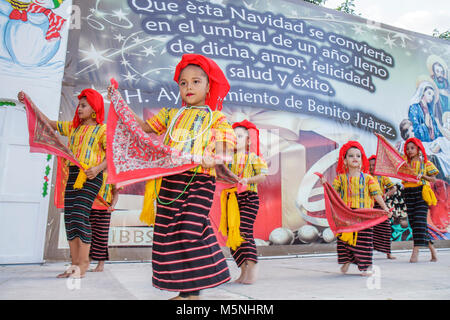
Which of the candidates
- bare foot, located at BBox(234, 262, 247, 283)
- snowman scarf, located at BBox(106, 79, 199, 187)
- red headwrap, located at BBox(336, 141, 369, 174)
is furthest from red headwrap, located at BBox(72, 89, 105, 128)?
red headwrap, located at BBox(336, 141, 369, 174)

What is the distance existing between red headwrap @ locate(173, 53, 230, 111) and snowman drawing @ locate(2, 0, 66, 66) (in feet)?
10.5

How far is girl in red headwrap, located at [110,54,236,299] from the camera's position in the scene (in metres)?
1.79

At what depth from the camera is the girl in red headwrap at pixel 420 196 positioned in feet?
15.5

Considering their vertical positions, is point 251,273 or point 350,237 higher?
point 350,237

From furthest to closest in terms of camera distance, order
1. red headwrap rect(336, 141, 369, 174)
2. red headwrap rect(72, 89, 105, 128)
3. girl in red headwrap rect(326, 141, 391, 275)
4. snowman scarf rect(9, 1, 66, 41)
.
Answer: snowman scarf rect(9, 1, 66, 41) → red headwrap rect(336, 141, 369, 174) → girl in red headwrap rect(326, 141, 391, 275) → red headwrap rect(72, 89, 105, 128)

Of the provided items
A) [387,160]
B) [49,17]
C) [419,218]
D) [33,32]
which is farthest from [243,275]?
[49,17]

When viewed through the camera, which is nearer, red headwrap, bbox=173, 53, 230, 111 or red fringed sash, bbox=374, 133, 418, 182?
red headwrap, bbox=173, 53, 230, 111

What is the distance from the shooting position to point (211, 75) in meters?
2.12

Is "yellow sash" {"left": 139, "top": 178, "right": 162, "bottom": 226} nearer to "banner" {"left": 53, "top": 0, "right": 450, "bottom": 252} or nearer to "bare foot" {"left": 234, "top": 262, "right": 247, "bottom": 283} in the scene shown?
"bare foot" {"left": 234, "top": 262, "right": 247, "bottom": 283}

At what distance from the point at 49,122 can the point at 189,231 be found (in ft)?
6.74

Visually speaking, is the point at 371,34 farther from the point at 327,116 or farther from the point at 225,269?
the point at 225,269

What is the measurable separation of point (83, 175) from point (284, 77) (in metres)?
3.98

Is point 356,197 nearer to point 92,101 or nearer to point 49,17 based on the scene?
point 92,101

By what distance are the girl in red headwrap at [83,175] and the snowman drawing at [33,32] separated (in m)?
1.86
